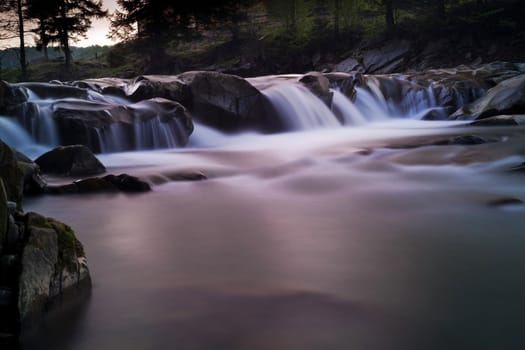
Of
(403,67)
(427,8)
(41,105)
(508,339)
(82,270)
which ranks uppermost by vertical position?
(427,8)

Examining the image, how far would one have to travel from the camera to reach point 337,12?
37.1m

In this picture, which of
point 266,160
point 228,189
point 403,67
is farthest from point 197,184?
point 403,67

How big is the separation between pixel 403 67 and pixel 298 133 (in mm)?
17721

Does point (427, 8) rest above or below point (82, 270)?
above

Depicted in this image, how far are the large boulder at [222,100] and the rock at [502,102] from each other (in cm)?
616

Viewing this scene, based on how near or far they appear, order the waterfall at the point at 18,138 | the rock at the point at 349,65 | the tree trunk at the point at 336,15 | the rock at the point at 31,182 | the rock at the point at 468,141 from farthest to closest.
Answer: the tree trunk at the point at 336,15
the rock at the point at 349,65
the waterfall at the point at 18,138
the rock at the point at 468,141
the rock at the point at 31,182

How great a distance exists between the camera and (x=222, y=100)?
12.8 m

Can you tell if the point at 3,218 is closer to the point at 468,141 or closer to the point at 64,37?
the point at 468,141

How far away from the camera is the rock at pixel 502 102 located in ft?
41.9

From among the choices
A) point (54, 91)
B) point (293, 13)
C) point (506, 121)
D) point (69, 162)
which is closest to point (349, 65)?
point (293, 13)

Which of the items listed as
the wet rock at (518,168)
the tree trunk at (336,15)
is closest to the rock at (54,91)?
the wet rock at (518,168)

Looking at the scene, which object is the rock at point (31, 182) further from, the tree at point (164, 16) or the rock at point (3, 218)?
the tree at point (164, 16)

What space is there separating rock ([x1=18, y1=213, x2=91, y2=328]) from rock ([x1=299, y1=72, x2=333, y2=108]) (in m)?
12.4

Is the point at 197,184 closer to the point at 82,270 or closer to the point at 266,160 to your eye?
the point at 266,160
